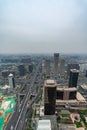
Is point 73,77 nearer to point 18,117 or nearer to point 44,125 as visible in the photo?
point 18,117

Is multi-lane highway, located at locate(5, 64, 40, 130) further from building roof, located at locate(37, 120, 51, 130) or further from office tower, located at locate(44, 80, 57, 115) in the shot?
building roof, located at locate(37, 120, 51, 130)

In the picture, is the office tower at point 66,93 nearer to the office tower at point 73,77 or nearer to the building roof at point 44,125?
the office tower at point 73,77

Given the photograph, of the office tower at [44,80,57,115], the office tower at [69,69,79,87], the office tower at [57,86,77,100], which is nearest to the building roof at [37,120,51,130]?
the office tower at [44,80,57,115]

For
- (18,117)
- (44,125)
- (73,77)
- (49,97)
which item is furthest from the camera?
(73,77)

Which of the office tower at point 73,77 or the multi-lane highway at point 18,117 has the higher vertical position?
the office tower at point 73,77

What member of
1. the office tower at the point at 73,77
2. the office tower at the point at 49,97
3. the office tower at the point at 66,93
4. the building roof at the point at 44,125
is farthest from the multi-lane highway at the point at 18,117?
the office tower at the point at 73,77

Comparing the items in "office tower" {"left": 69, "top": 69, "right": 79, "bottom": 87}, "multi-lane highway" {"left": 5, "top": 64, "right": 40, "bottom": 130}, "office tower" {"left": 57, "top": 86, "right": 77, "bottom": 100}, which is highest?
"office tower" {"left": 69, "top": 69, "right": 79, "bottom": 87}

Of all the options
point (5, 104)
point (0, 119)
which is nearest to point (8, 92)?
point (5, 104)

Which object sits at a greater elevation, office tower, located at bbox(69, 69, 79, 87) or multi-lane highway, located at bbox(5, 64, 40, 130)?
office tower, located at bbox(69, 69, 79, 87)

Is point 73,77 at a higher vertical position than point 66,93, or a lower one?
higher

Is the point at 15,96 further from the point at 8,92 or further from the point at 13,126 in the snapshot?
the point at 13,126

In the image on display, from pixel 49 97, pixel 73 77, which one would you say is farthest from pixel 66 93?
pixel 49 97
